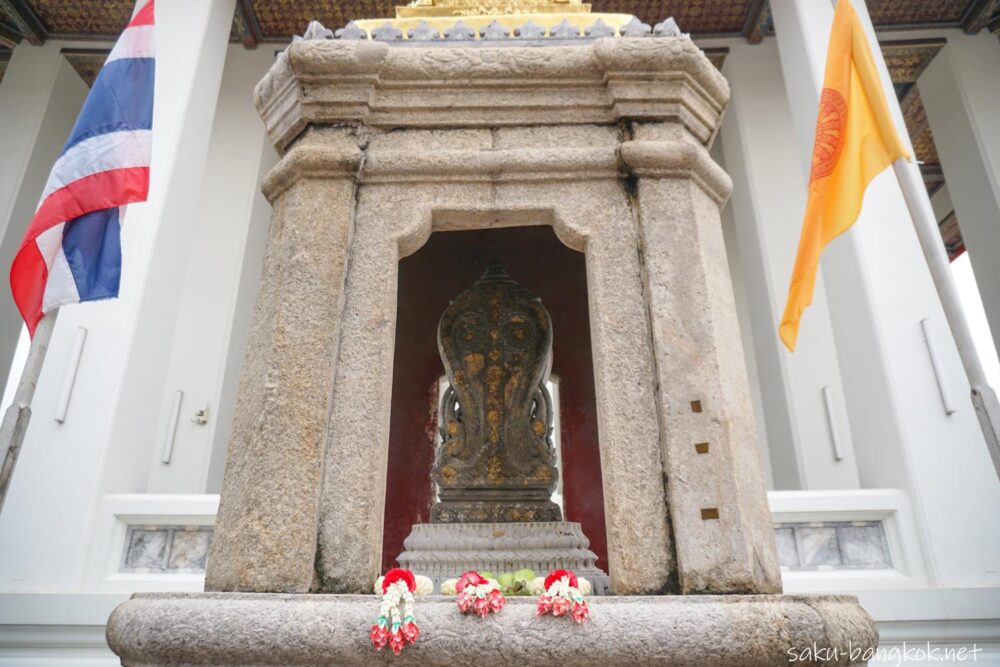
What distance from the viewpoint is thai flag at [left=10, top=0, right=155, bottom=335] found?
2.48 meters

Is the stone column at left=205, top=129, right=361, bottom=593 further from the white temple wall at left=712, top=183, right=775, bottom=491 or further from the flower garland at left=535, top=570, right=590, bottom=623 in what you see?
the white temple wall at left=712, top=183, right=775, bottom=491

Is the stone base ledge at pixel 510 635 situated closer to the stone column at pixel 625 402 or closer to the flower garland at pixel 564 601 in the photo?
the flower garland at pixel 564 601

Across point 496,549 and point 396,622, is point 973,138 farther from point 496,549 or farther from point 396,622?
point 396,622

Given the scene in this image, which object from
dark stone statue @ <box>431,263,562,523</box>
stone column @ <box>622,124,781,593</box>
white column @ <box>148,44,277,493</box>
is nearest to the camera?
stone column @ <box>622,124,781,593</box>

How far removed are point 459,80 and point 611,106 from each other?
0.58 meters

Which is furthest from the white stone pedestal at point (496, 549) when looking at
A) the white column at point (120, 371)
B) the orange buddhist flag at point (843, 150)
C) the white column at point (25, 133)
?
the white column at point (25, 133)

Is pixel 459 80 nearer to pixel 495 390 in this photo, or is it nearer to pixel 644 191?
pixel 644 191

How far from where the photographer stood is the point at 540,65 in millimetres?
2361

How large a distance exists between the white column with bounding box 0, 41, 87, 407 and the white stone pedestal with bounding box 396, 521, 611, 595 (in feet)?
19.5

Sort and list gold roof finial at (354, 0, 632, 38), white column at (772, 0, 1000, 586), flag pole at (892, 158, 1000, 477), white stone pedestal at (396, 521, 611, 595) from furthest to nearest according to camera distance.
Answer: white column at (772, 0, 1000, 586) → gold roof finial at (354, 0, 632, 38) → white stone pedestal at (396, 521, 611, 595) → flag pole at (892, 158, 1000, 477)

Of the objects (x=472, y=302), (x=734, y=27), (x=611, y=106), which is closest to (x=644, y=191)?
(x=611, y=106)

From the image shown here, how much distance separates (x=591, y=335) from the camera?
86.7 inches

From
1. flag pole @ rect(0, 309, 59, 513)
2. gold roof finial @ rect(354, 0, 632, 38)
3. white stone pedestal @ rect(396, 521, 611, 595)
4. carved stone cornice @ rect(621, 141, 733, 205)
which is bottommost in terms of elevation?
white stone pedestal @ rect(396, 521, 611, 595)

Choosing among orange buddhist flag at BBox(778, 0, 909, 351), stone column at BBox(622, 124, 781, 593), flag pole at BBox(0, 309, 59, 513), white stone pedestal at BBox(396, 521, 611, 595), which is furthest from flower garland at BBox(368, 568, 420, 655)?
orange buddhist flag at BBox(778, 0, 909, 351)
